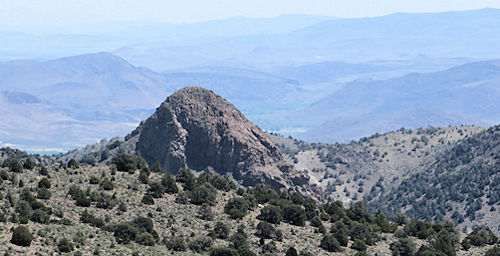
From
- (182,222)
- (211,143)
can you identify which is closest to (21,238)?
(182,222)

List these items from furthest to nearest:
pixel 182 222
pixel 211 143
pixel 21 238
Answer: pixel 211 143
pixel 182 222
pixel 21 238

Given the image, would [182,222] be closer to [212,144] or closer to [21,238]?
[21,238]

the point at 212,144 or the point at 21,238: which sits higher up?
the point at 212,144

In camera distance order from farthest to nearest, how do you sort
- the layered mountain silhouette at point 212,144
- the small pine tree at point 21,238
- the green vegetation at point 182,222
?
1. the layered mountain silhouette at point 212,144
2. the green vegetation at point 182,222
3. the small pine tree at point 21,238

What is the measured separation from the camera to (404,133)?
13325cm

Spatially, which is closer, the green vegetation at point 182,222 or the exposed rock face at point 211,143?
the green vegetation at point 182,222

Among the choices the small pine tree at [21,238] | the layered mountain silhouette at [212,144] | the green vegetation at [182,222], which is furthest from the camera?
the layered mountain silhouette at [212,144]

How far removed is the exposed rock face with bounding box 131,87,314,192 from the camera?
235 ft

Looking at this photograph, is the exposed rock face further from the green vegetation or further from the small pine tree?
the small pine tree

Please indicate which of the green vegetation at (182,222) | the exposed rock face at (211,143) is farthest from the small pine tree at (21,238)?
→ the exposed rock face at (211,143)

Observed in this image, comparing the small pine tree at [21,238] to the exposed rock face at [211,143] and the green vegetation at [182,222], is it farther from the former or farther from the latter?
the exposed rock face at [211,143]

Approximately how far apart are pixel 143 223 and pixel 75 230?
422cm

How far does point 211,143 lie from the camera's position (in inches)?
2891

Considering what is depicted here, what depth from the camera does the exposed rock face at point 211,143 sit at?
7175 cm
